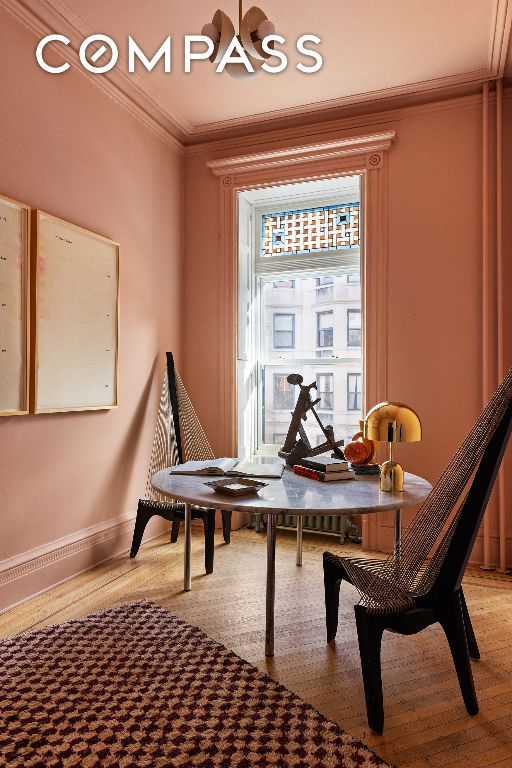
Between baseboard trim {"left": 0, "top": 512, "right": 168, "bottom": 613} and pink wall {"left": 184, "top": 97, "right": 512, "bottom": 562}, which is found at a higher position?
pink wall {"left": 184, "top": 97, "right": 512, "bottom": 562}

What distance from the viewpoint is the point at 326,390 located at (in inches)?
173

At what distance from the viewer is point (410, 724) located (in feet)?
6.12

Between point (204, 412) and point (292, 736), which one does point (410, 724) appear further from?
point (204, 412)

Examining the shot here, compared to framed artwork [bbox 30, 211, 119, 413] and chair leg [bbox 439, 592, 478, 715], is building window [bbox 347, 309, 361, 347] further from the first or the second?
chair leg [bbox 439, 592, 478, 715]

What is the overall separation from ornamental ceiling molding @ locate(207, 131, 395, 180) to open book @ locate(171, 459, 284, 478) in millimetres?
2370

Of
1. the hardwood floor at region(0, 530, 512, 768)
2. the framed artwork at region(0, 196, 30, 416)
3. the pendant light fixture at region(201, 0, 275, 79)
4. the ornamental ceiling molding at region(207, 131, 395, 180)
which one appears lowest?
the hardwood floor at region(0, 530, 512, 768)

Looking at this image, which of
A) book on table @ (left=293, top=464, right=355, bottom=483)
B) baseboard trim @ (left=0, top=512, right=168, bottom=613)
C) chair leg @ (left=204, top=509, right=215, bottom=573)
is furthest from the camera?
chair leg @ (left=204, top=509, right=215, bottom=573)

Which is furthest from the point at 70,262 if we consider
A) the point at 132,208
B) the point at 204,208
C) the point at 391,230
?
the point at 391,230

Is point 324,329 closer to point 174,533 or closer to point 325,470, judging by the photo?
point 174,533

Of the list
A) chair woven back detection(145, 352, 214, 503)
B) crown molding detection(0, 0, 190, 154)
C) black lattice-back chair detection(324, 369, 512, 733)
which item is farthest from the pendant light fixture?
chair woven back detection(145, 352, 214, 503)

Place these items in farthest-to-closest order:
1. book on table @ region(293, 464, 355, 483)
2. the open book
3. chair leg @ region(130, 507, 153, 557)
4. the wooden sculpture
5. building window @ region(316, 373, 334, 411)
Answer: building window @ region(316, 373, 334, 411), chair leg @ region(130, 507, 153, 557), the wooden sculpture, the open book, book on table @ region(293, 464, 355, 483)

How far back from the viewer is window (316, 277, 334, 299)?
4402mm

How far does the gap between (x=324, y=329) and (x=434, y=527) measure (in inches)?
108

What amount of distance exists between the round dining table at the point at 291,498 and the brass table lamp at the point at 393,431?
53 mm
